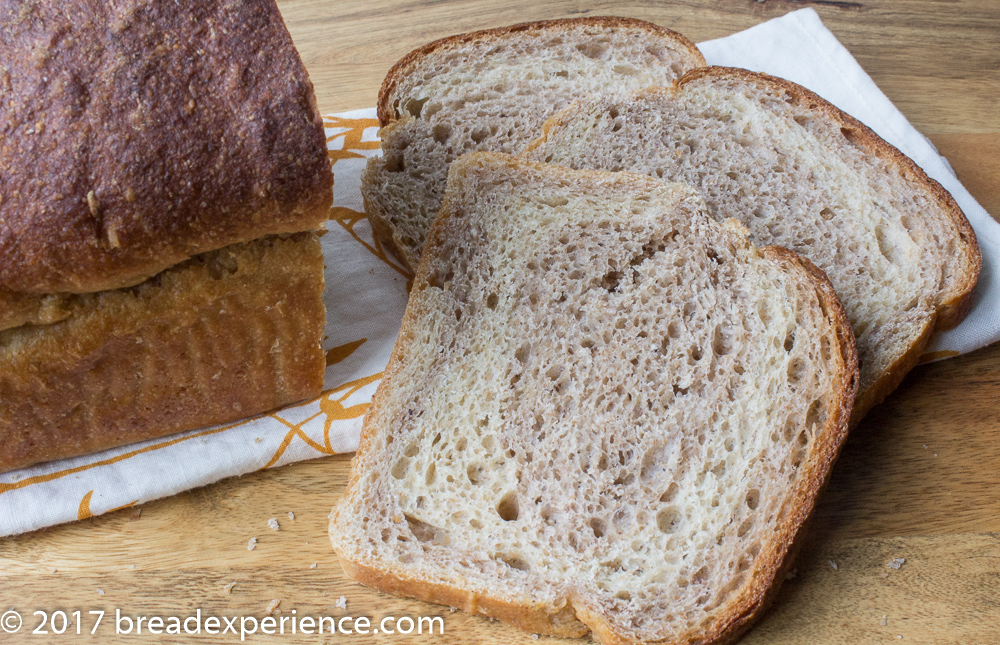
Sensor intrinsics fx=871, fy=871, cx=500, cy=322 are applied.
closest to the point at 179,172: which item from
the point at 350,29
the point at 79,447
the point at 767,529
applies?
the point at 79,447

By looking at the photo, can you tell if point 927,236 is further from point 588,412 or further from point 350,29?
point 350,29

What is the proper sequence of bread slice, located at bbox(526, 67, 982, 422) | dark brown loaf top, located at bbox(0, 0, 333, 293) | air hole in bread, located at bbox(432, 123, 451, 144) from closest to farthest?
dark brown loaf top, located at bbox(0, 0, 333, 293)
bread slice, located at bbox(526, 67, 982, 422)
air hole in bread, located at bbox(432, 123, 451, 144)

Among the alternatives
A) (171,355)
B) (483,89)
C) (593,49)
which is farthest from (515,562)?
(593,49)

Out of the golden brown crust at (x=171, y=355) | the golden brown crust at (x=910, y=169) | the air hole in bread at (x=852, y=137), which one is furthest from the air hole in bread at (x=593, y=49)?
the golden brown crust at (x=171, y=355)

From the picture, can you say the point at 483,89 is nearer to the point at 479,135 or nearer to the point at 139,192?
the point at 479,135

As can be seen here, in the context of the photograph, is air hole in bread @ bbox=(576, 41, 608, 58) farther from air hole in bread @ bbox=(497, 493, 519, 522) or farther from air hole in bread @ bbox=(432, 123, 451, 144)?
air hole in bread @ bbox=(497, 493, 519, 522)

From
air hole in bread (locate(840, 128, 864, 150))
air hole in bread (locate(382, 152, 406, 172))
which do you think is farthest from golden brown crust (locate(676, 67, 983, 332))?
air hole in bread (locate(382, 152, 406, 172))

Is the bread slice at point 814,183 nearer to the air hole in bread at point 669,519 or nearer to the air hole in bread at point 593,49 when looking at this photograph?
the air hole in bread at point 593,49
